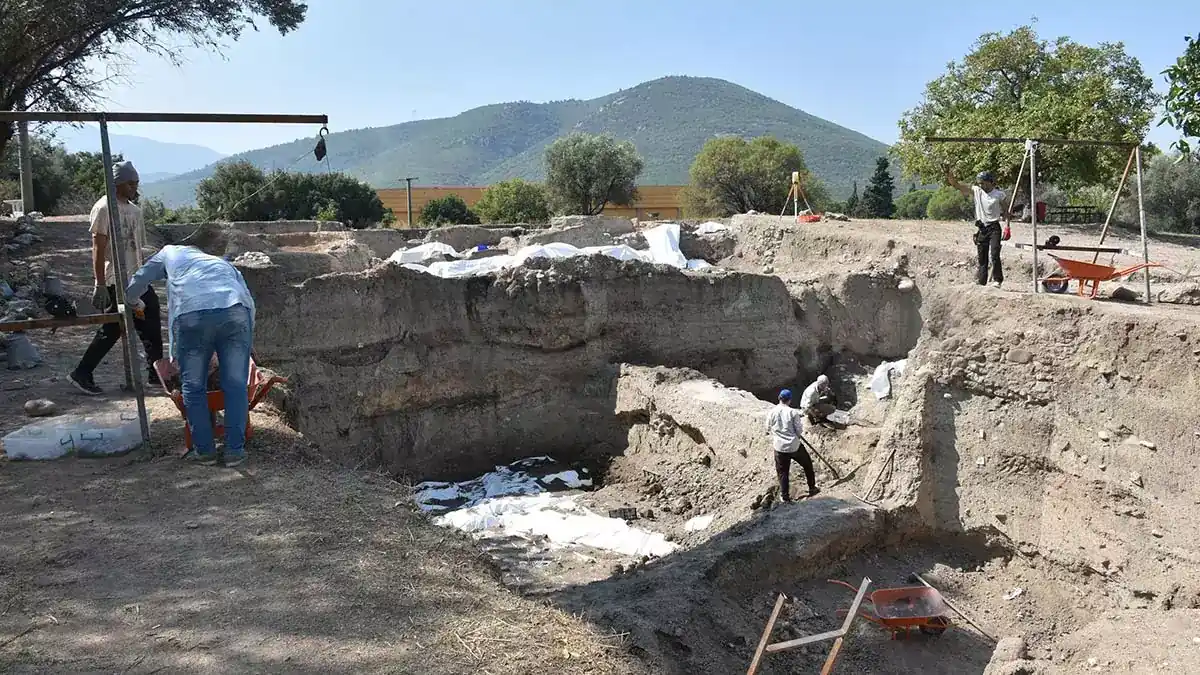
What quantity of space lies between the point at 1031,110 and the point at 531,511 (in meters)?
14.1

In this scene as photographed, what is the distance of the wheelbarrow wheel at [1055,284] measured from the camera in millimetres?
8152

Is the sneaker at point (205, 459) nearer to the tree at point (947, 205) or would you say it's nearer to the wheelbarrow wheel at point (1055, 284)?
the wheelbarrow wheel at point (1055, 284)

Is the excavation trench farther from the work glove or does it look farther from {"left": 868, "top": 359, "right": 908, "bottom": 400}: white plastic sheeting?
the work glove

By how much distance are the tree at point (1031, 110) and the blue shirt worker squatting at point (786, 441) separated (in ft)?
36.2

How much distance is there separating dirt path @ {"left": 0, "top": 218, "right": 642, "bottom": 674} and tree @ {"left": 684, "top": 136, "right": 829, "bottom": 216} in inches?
1358

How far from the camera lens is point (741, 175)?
3894cm

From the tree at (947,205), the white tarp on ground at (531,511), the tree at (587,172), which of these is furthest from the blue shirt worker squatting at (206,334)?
the tree at (947,205)

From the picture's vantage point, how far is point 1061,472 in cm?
648

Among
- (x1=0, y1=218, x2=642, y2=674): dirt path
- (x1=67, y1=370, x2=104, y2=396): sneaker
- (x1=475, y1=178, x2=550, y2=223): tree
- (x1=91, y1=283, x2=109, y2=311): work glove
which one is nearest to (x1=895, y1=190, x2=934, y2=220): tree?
(x1=475, y1=178, x2=550, y2=223): tree

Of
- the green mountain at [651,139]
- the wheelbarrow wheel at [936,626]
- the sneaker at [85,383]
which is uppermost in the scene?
the green mountain at [651,139]

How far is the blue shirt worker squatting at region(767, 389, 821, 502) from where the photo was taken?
7996 mm

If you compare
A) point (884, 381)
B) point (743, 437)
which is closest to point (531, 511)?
point (743, 437)

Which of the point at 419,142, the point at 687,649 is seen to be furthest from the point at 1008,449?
the point at 419,142

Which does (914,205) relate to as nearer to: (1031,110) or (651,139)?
(1031,110)
